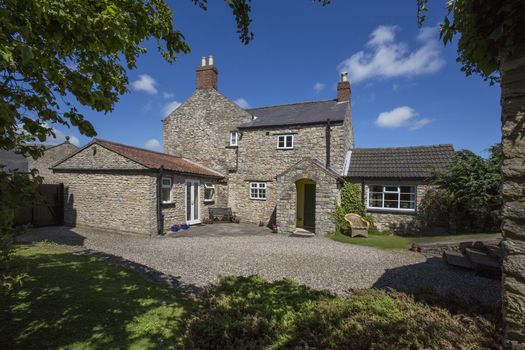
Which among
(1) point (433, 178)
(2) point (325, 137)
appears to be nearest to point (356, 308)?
(1) point (433, 178)

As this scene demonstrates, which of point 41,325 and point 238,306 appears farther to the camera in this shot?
point 238,306

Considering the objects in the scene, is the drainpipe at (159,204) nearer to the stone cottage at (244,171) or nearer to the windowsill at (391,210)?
the stone cottage at (244,171)

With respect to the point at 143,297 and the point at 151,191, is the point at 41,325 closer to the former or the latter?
the point at 143,297

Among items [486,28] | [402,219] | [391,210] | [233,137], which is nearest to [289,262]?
[486,28]

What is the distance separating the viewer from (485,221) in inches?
458

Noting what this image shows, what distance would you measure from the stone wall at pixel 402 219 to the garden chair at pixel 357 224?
1.75 metres

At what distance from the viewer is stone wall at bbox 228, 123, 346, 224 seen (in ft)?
53.7

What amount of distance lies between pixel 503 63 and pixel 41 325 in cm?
719

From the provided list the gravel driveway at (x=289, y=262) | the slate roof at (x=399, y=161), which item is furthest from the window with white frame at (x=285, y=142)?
the gravel driveway at (x=289, y=262)

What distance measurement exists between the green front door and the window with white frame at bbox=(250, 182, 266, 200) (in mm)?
2879

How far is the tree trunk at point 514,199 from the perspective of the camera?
2719mm

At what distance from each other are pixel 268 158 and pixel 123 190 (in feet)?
29.2

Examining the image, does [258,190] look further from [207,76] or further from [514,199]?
[514,199]

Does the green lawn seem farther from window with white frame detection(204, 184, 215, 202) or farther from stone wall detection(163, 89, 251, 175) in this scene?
stone wall detection(163, 89, 251, 175)
